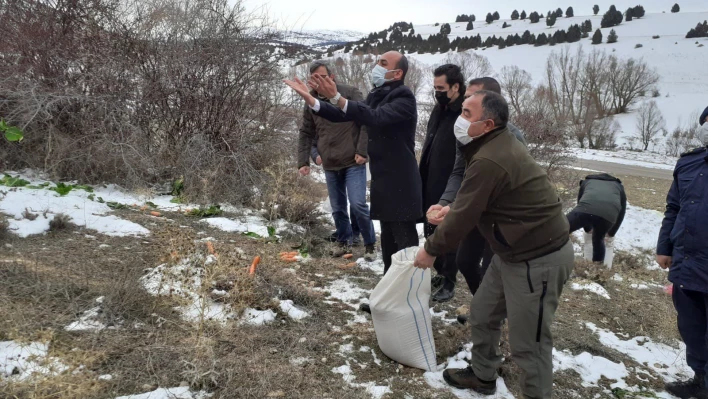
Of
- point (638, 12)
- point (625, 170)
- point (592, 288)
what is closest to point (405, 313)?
point (592, 288)

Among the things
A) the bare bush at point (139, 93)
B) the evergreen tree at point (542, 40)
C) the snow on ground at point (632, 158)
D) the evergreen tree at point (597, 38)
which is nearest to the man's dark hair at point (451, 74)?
the bare bush at point (139, 93)

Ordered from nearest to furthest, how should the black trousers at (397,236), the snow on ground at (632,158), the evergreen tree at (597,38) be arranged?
1. the black trousers at (397,236)
2. the snow on ground at (632,158)
3. the evergreen tree at (597,38)

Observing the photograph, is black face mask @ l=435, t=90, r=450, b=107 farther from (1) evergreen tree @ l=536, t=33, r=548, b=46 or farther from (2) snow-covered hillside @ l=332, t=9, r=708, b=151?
(1) evergreen tree @ l=536, t=33, r=548, b=46

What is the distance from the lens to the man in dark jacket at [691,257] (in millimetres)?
2605

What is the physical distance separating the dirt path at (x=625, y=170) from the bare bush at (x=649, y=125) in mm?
9160

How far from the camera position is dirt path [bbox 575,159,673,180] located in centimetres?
2023

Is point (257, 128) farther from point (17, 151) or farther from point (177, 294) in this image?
point (177, 294)

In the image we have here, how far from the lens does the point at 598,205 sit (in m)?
4.64

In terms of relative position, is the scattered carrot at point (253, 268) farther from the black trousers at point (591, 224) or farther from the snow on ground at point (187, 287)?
the black trousers at point (591, 224)

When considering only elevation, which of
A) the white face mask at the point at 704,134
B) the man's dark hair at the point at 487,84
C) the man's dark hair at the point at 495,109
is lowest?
the white face mask at the point at 704,134

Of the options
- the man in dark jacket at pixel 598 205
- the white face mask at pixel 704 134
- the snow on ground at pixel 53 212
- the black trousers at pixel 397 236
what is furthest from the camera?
the man in dark jacket at pixel 598 205

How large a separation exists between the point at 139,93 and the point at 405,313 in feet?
19.9

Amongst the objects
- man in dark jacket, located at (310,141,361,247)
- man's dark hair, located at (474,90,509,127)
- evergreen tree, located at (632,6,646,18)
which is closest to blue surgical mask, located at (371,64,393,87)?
man's dark hair, located at (474,90,509,127)

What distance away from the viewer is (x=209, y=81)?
6934 millimetres
